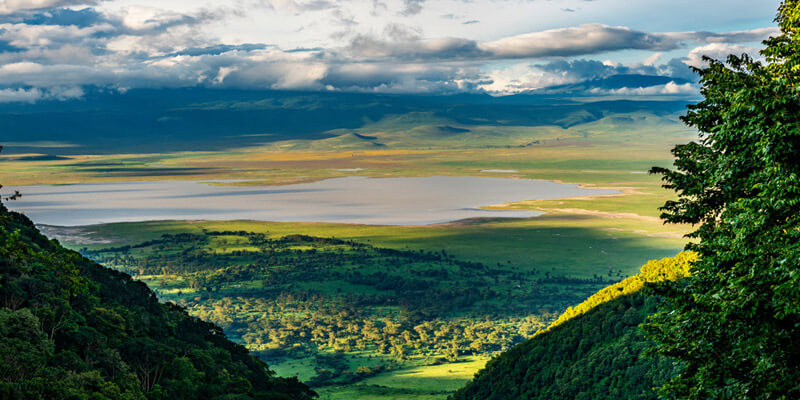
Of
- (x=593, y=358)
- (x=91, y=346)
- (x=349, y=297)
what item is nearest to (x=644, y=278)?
(x=593, y=358)

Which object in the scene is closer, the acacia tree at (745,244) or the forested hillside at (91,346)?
the acacia tree at (745,244)

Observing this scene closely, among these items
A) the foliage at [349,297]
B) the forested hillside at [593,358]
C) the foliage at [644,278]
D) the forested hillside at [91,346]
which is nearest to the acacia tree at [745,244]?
the forested hillside at [593,358]

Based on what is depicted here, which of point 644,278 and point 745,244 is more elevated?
point 745,244

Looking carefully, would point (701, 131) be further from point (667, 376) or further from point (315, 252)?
point (315, 252)

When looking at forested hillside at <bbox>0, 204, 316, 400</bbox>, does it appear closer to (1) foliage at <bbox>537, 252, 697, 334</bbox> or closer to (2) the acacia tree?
(1) foliage at <bbox>537, 252, 697, 334</bbox>

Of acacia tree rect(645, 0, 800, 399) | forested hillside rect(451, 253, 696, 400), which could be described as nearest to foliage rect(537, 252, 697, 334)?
forested hillside rect(451, 253, 696, 400)

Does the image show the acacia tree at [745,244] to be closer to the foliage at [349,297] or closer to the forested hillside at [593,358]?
the forested hillside at [593,358]

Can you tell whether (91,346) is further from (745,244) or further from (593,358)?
(745,244)
